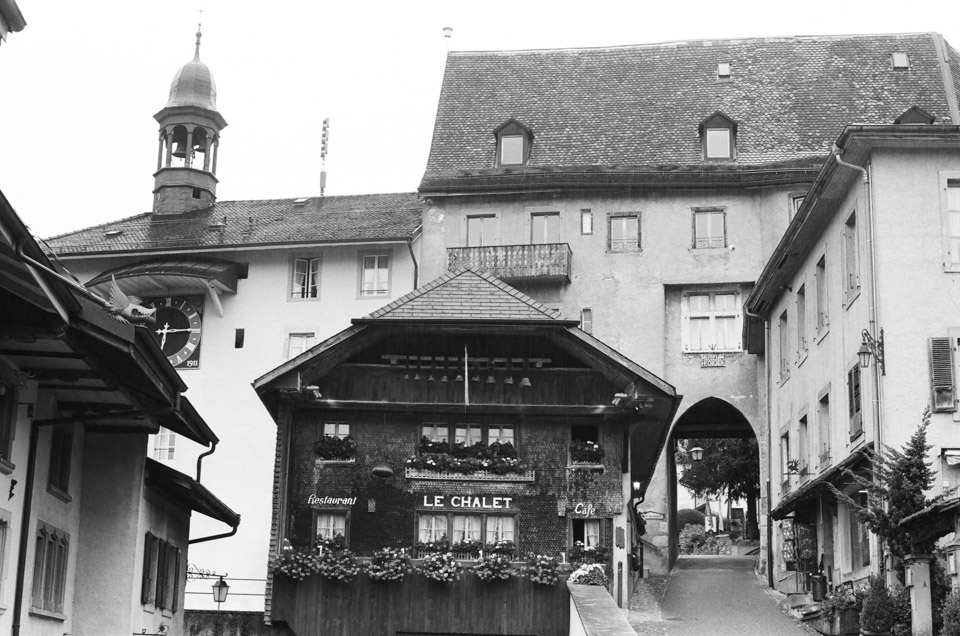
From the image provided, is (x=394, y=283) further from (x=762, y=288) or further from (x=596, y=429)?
(x=596, y=429)

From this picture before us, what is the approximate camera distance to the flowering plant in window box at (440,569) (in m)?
28.5

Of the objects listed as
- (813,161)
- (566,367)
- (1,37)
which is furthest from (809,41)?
(1,37)

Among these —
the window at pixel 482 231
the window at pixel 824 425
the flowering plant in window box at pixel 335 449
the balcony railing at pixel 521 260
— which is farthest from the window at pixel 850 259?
the window at pixel 482 231

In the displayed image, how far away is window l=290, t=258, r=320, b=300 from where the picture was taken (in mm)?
51844

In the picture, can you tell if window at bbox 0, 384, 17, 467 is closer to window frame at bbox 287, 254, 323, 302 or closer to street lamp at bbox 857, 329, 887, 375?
street lamp at bbox 857, 329, 887, 375

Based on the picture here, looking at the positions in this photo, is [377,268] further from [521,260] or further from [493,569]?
[493,569]

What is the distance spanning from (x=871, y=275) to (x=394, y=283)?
80.2ft

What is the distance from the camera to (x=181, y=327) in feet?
171

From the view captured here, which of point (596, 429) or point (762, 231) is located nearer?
point (596, 429)

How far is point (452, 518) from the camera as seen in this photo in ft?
97.0

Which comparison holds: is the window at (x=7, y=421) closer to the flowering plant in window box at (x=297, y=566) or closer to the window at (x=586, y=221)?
the flowering plant in window box at (x=297, y=566)

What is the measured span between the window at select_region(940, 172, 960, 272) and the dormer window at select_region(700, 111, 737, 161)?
20896mm

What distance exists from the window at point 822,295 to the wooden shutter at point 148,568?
16.6m

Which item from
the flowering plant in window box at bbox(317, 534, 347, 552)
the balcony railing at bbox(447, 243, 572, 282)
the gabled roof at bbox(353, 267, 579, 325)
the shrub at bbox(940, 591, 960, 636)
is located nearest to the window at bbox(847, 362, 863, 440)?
the gabled roof at bbox(353, 267, 579, 325)
